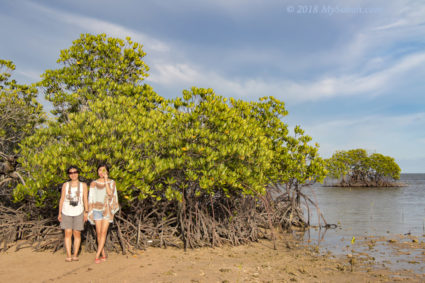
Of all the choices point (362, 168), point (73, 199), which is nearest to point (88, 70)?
point (73, 199)

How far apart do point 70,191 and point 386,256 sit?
8.04 m

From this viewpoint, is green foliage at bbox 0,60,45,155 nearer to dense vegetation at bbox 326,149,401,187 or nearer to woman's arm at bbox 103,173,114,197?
woman's arm at bbox 103,173,114,197

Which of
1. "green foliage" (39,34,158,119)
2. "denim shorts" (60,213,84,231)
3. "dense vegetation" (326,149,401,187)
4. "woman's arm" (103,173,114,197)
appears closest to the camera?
"woman's arm" (103,173,114,197)

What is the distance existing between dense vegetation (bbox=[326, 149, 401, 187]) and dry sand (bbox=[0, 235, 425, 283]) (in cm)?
4484

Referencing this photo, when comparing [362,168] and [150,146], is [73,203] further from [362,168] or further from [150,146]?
[362,168]

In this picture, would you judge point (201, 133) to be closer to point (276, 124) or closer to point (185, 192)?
point (185, 192)

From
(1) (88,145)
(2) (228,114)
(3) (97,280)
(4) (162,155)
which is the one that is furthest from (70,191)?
(2) (228,114)

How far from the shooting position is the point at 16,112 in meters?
12.2

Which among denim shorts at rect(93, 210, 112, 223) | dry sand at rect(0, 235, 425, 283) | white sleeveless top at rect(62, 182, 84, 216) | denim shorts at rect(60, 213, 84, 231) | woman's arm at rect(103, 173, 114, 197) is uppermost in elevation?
woman's arm at rect(103, 173, 114, 197)

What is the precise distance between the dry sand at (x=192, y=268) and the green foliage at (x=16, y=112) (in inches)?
239

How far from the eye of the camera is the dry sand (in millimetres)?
6066

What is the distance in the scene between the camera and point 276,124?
1223cm

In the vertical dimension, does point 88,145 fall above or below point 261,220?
above

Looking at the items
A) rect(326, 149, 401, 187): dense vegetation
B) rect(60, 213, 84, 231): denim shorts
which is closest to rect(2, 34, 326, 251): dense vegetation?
rect(60, 213, 84, 231): denim shorts
